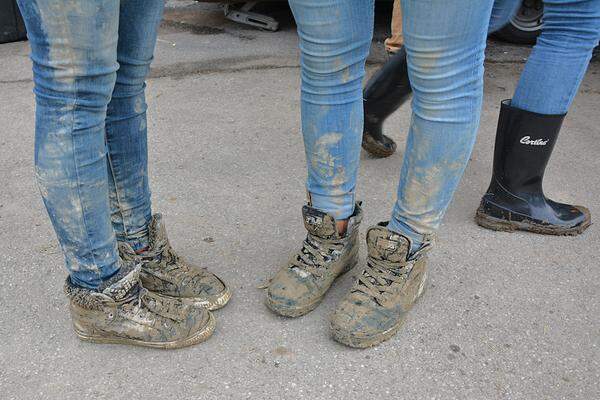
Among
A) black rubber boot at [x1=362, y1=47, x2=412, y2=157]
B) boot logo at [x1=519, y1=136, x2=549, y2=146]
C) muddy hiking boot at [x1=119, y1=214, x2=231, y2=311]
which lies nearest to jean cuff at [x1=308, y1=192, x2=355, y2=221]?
muddy hiking boot at [x1=119, y1=214, x2=231, y2=311]

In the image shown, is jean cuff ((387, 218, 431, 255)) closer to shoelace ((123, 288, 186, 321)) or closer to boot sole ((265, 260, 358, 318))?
boot sole ((265, 260, 358, 318))

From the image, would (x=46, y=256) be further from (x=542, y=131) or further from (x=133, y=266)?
(x=542, y=131)

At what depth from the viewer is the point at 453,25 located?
4.48ft

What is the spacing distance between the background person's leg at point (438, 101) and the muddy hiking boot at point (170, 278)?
1.78ft

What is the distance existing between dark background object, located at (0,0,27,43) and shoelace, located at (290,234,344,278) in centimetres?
350

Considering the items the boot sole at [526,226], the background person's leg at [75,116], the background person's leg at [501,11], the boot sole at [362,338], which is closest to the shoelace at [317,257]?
the boot sole at [362,338]

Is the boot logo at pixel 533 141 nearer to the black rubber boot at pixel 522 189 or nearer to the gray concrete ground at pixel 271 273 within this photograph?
the black rubber boot at pixel 522 189

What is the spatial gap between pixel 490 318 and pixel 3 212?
1740 millimetres

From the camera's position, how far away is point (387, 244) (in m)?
1.69

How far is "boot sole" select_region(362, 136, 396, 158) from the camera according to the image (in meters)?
2.66

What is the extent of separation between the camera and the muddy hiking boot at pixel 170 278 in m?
1.75

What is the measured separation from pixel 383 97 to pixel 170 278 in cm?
121

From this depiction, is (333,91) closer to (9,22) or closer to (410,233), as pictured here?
(410,233)

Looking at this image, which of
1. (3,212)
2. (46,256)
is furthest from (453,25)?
(3,212)
